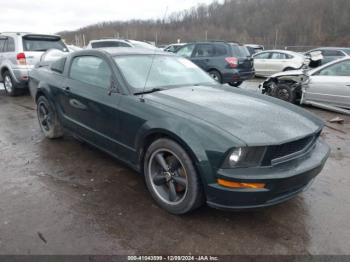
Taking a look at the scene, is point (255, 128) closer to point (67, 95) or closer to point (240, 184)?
point (240, 184)

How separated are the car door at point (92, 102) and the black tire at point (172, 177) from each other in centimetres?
57

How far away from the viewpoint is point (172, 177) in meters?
2.85

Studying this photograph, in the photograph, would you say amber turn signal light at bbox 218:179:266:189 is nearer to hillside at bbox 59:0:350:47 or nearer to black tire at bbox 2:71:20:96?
black tire at bbox 2:71:20:96

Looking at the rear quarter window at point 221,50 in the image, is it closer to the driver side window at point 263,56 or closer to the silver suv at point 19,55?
the driver side window at point 263,56

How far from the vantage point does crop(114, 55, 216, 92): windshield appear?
3.44 metres

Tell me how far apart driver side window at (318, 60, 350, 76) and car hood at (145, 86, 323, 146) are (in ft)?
14.4

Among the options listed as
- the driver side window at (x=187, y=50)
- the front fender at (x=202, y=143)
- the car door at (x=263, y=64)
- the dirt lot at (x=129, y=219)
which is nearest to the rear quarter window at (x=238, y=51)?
the driver side window at (x=187, y=50)

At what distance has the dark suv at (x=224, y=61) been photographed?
9.73 m

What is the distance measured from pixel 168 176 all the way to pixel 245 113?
0.96m

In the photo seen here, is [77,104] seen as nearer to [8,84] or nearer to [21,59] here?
[21,59]

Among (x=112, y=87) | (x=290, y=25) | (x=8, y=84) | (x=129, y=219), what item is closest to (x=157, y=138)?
(x=129, y=219)

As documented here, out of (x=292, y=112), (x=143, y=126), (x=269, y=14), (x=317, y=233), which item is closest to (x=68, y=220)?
(x=143, y=126)

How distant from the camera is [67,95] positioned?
13.5ft

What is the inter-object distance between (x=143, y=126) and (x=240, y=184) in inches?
44.0
